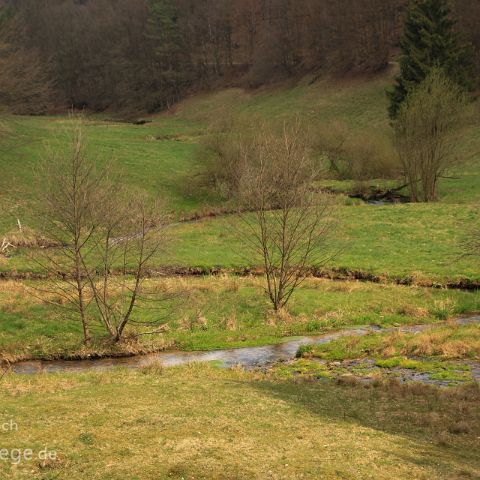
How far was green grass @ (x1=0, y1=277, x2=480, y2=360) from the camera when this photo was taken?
24.2 m

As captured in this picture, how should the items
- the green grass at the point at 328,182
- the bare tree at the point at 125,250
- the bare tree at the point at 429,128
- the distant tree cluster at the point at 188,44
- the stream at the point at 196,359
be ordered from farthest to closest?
the distant tree cluster at the point at 188,44, the bare tree at the point at 429,128, the green grass at the point at 328,182, the bare tree at the point at 125,250, the stream at the point at 196,359

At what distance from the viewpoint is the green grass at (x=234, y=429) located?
10.5m

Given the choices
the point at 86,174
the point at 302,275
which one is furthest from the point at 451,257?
the point at 86,174

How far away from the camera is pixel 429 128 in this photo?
151 feet

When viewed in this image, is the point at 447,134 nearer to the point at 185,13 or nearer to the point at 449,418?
the point at 449,418

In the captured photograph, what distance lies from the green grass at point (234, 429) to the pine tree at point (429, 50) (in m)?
50.7

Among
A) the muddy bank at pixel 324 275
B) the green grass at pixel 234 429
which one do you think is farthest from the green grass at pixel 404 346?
the muddy bank at pixel 324 275

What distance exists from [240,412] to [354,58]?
82.9 meters

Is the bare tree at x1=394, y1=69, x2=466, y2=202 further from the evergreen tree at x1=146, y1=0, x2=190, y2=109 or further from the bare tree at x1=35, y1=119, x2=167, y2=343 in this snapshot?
the evergreen tree at x1=146, y1=0, x2=190, y2=109

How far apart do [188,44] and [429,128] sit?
78173 mm

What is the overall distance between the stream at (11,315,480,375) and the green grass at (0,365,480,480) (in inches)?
136

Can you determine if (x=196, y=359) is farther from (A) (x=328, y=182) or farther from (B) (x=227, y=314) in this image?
(A) (x=328, y=182)

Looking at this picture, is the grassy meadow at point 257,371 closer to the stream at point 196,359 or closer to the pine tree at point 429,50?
the stream at point 196,359

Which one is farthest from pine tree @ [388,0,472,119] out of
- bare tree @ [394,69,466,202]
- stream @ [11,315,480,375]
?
stream @ [11,315,480,375]
